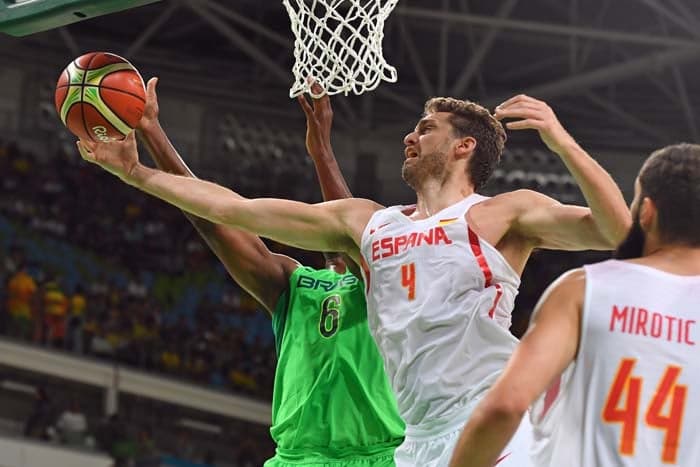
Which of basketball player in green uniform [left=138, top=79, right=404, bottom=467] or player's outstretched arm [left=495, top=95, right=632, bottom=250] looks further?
basketball player in green uniform [left=138, top=79, right=404, bottom=467]

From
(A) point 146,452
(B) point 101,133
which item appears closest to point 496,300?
(B) point 101,133

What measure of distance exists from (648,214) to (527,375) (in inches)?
19.1

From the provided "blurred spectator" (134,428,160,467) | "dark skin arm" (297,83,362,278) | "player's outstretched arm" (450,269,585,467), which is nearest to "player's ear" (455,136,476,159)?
"dark skin arm" (297,83,362,278)

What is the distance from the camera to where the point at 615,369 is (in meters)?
2.62

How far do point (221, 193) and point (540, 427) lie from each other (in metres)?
1.90

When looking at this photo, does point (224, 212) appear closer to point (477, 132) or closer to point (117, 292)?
point (477, 132)

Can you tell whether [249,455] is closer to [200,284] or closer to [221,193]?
[200,284]

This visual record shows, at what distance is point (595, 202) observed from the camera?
3.43 m

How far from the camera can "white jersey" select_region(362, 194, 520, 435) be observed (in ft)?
12.7

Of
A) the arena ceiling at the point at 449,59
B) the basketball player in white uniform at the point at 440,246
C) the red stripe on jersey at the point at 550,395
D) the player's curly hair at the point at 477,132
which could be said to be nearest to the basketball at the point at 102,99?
the basketball player in white uniform at the point at 440,246

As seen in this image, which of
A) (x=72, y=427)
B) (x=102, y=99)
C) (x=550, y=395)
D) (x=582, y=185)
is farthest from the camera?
(x=72, y=427)

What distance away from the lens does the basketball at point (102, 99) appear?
185 inches

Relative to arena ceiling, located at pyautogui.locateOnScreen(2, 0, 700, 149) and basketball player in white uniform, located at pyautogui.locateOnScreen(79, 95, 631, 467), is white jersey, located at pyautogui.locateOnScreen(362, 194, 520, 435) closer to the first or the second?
basketball player in white uniform, located at pyautogui.locateOnScreen(79, 95, 631, 467)

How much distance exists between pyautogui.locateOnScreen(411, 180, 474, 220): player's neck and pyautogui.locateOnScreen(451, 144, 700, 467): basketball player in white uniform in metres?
1.56
